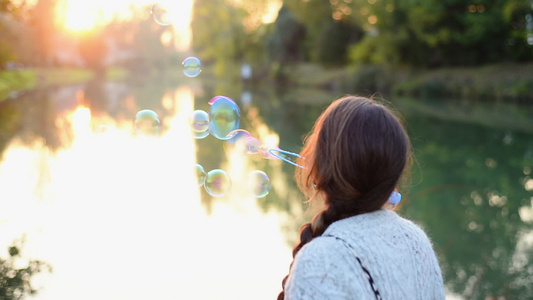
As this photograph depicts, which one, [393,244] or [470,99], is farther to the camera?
[470,99]

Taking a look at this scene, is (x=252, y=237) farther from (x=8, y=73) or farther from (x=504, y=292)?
(x=8, y=73)

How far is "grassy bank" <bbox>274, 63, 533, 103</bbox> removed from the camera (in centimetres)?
2014

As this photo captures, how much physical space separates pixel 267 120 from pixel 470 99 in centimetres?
1021

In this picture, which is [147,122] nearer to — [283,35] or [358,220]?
[358,220]

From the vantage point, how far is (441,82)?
23766 mm

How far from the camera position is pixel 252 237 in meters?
5.23

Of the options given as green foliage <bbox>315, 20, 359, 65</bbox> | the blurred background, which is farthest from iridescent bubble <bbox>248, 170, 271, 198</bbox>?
green foliage <bbox>315, 20, 359, 65</bbox>

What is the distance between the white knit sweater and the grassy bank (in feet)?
63.4

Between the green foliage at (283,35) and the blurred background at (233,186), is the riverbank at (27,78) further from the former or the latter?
the green foliage at (283,35)

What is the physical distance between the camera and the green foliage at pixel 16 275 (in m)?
3.85

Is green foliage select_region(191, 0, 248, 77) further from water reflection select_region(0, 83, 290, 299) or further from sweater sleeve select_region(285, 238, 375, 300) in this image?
sweater sleeve select_region(285, 238, 375, 300)

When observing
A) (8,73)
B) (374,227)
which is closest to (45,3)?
(8,73)

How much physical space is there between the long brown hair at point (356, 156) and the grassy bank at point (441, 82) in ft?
63.6

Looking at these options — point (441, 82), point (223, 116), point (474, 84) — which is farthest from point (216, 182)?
point (441, 82)
